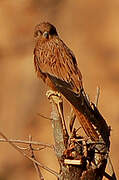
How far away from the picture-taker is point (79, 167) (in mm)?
3324

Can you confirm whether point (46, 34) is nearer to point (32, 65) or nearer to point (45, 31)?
point (45, 31)

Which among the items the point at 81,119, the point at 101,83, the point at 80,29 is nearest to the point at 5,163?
the point at 101,83

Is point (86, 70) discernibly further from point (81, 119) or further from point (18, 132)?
point (81, 119)

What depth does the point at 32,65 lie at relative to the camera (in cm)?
1084

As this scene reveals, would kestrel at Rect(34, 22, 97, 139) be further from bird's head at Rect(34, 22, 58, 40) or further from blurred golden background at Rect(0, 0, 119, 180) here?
blurred golden background at Rect(0, 0, 119, 180)

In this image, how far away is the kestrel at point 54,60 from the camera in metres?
3.76

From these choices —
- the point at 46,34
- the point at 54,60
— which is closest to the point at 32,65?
the point at 46,34

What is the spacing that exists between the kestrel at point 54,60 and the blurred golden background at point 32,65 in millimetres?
5054

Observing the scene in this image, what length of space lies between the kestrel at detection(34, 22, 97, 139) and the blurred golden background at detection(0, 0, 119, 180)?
5.05 m

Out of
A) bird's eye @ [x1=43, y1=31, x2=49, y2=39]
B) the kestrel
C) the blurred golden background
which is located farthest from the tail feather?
the blurred golden background

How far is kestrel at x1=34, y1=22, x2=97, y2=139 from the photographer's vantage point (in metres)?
3.76

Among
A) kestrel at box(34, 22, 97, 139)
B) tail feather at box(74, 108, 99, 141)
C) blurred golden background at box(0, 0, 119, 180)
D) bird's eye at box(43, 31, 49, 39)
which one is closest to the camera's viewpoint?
Result: tail feather at box(74, 108, 99, 141)

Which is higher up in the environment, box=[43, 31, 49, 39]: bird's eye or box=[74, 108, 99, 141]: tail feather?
box=[43, 31, 49, 39]: bird's eye

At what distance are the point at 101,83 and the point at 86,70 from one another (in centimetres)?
44
